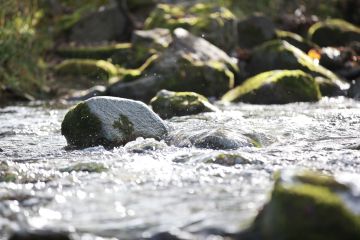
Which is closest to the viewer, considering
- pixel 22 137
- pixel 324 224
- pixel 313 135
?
pixel 324 224

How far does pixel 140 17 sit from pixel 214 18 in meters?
8.98

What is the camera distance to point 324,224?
361 centimetres

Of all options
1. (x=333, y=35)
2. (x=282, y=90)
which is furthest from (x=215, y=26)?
(x=282, y=90)

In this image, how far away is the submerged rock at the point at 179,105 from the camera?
11.2 m

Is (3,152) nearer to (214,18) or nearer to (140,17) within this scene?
(214,18)

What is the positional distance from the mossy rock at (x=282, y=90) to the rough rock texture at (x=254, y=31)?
7.07 m

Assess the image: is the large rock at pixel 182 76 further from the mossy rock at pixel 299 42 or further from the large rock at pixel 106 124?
the large rock at pixel 106 124

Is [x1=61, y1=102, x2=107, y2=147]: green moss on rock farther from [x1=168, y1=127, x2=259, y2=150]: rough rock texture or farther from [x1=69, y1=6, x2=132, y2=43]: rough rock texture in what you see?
[x1=69, y1=6, x2=132, y2=43]: rough rock texture

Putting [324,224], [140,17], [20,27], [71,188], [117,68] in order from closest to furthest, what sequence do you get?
[324,224]
[71,188]
[20,27]
[117,68]
[140,17]

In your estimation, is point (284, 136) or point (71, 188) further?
point (284, 136)

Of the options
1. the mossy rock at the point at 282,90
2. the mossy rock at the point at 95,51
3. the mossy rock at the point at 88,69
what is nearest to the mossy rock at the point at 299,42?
the mossy rock at the point at 95,51

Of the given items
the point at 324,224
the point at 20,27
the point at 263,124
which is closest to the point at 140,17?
the point at 20,27

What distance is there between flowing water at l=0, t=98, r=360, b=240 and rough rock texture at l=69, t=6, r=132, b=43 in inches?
603

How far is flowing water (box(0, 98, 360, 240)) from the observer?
14.0ft
